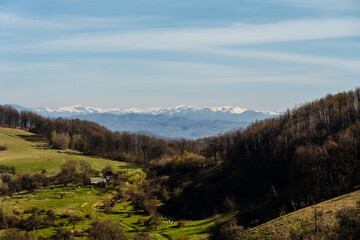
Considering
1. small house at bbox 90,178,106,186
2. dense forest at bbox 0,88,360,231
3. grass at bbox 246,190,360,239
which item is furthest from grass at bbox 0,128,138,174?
grass at bbox 246,190,360,239

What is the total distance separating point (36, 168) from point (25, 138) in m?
64.6

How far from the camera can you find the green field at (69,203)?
2149 inches

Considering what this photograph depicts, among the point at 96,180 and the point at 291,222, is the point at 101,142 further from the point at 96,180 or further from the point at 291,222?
the point at 291,222

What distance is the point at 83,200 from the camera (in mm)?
80938

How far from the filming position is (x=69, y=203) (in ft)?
248

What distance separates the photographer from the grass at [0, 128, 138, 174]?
363 feet

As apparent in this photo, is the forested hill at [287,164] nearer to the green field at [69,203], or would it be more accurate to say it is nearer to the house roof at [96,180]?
the green field at [69,203]

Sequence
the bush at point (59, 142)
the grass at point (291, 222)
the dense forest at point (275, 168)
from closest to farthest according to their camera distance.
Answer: the grass at point (291, 222)
the dense forest at point (275, 168)
the bush at point (59, 142)

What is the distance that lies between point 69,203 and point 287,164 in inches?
2355

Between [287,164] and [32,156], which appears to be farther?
[32,156]

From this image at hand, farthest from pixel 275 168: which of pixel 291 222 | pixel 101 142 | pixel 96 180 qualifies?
pixel 101 142

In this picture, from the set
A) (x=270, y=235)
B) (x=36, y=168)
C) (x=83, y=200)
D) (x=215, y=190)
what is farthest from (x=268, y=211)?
(x=36, y=168)

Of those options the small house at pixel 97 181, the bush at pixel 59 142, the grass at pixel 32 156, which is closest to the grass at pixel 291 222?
the small house at pixel 97 181

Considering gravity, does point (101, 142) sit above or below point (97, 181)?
above
